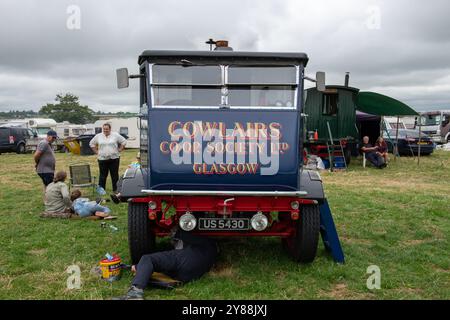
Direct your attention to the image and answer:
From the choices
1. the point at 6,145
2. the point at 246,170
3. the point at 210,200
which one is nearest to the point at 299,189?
the point at 246,170

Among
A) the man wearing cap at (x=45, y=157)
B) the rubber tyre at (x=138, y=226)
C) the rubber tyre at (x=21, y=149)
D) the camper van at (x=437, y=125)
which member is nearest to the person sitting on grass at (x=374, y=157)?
the man wearing cap at (x=45, y=157)

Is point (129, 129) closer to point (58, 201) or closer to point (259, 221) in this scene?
point (58, 201)

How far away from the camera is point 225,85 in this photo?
545 cm

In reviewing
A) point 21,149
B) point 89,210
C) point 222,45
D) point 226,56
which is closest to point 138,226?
point 226,56

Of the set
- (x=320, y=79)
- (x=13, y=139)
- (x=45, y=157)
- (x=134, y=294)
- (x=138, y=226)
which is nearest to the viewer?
(x=134, y=294)

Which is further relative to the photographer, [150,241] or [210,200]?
[150,241]

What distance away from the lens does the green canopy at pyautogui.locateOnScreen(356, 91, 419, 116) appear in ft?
60.3

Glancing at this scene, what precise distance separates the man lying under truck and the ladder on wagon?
1212 centimetres

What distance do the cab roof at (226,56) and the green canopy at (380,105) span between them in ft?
46.4

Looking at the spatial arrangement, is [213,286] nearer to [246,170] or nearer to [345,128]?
[246,170]

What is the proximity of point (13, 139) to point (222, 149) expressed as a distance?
26.5m

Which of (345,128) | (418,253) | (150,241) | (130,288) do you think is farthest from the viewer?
(345,128)
